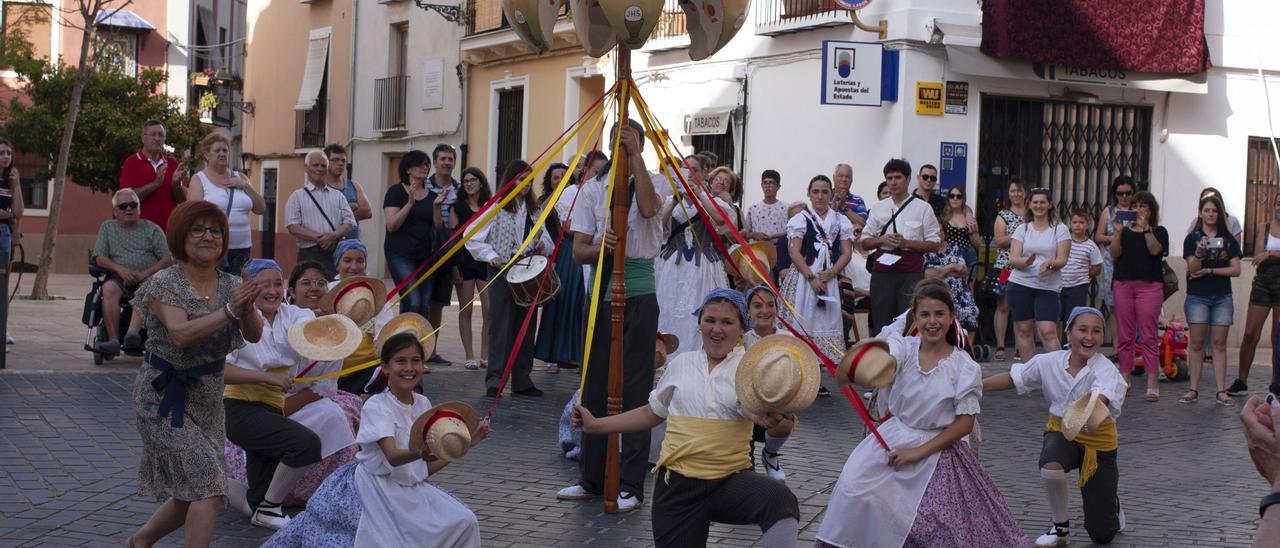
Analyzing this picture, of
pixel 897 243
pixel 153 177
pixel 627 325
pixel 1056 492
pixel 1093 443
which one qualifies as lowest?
pixel 1056 492

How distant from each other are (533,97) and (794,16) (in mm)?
7303

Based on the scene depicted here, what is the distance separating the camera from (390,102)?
99.7 feet

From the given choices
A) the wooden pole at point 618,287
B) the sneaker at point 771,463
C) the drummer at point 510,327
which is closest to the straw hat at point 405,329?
the wooden pole at point 618,287

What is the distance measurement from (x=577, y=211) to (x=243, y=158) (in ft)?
99.9

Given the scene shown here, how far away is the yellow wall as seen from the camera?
2486cm

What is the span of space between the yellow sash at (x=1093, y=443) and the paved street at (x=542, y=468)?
363mm

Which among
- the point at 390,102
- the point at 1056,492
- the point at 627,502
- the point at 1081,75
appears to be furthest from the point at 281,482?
the point at 390,102

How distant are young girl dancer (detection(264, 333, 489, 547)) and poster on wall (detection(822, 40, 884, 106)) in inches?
474

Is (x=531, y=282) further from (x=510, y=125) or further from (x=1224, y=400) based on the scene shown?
(x=510, y=125)

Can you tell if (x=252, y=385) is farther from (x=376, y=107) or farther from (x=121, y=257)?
(x=376, y=107)

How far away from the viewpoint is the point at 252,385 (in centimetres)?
716

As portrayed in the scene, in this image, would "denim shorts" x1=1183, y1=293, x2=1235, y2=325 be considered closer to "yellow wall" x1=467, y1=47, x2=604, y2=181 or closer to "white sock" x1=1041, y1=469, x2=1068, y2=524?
"white sock" x1=1041, y1=469, x2=1068, y2=524

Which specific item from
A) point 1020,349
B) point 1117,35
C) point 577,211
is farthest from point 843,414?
point 1117,35

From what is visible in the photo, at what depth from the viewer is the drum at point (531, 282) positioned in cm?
1073
